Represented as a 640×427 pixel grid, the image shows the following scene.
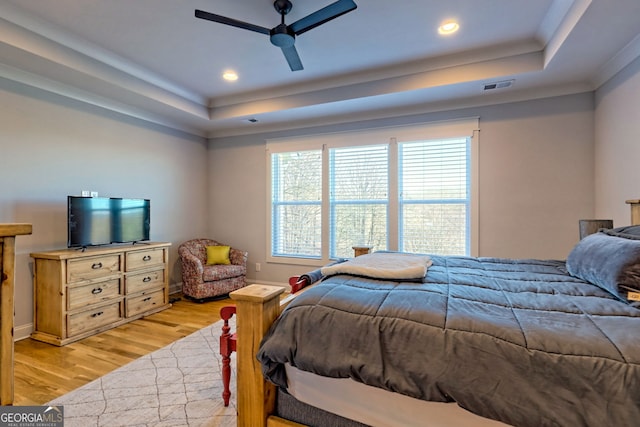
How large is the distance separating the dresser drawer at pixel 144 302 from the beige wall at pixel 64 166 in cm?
83

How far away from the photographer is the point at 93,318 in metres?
3.10

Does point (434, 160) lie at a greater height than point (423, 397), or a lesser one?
greater

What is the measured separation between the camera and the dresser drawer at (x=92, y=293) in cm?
293

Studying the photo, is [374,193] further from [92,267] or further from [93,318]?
[93,318]

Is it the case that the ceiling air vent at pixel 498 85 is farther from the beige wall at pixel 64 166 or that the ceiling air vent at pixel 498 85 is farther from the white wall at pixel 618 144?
the beige wall at pixel 64 166

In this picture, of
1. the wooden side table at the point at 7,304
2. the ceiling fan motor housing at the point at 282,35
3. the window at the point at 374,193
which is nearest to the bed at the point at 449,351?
the wooden side table at the point at 7,304

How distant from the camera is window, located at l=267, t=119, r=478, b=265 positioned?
381 centimetres

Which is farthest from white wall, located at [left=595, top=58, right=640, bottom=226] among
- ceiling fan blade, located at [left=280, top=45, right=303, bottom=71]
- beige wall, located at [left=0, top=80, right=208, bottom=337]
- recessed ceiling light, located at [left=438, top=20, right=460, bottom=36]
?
beige wall, located at [left=0, top=80, right=208, bottom=337]

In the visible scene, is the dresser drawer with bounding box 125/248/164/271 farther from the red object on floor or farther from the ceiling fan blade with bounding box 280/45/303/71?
the ceiling fan blade with bounding box 280/45/303/71

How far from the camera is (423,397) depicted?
105cm

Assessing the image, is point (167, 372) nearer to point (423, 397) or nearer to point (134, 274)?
point (134, 274)

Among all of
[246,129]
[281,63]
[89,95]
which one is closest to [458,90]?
[281,63]

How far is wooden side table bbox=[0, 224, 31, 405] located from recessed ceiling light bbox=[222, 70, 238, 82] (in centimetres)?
321

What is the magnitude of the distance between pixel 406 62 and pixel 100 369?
4.06m
